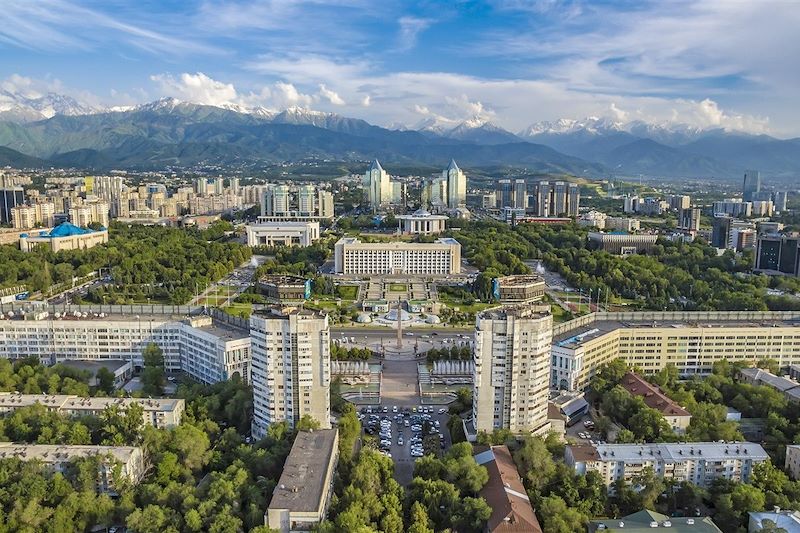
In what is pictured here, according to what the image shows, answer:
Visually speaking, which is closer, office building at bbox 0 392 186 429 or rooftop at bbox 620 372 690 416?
office building at bbox 0 392 186 429

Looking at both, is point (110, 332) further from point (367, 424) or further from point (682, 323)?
point (682, 323)

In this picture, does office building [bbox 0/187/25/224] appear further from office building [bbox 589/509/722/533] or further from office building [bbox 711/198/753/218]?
office building [bbox 711/198/753/218]

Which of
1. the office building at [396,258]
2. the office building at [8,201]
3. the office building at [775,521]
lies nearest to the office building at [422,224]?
the office building at [396,258]

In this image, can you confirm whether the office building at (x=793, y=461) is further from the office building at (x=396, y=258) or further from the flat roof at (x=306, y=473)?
the office building at (x=396, y=258)

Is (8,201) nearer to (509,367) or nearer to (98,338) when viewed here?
(98,338)

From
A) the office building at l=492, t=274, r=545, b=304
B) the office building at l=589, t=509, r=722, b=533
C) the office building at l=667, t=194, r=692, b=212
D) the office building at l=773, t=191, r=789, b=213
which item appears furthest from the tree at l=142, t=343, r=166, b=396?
the office building at l=773, t=191, r=789, b=213

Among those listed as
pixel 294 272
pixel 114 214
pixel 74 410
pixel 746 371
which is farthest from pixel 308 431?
pixel 114 214
